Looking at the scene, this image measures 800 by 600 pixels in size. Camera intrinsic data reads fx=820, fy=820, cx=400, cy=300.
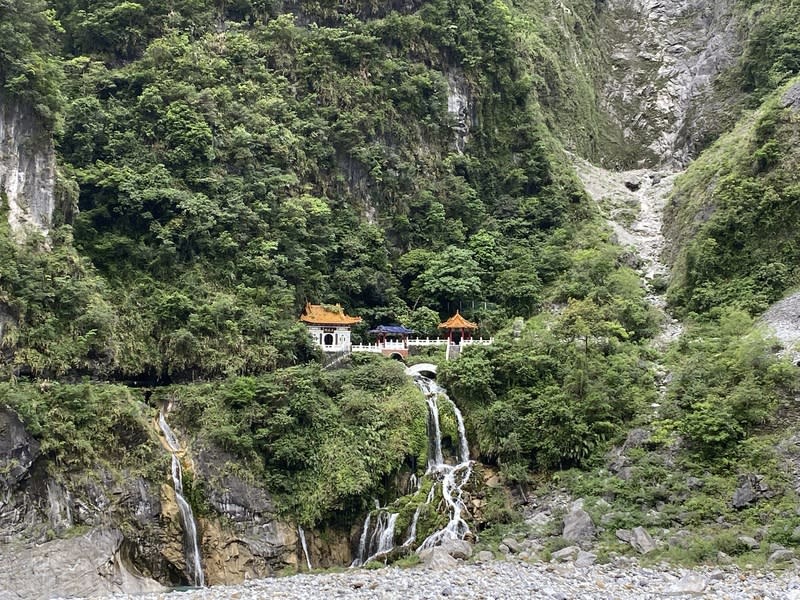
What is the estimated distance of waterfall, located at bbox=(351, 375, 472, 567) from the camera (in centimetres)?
2809

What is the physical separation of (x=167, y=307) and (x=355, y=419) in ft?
31.9

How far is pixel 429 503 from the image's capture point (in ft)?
95.8

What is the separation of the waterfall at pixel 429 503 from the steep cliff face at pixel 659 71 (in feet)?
135

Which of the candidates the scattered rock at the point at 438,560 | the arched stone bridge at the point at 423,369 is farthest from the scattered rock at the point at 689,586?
the arched stone bridge at the point at 423,369

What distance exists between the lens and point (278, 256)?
1551 inches

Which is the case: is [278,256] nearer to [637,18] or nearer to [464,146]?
[464,146]

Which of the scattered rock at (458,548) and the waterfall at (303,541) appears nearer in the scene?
the scattered rock at (458,548)

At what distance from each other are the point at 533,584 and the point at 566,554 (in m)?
4.08

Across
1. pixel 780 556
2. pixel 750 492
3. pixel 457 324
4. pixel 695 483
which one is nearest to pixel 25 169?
pixel 457 324

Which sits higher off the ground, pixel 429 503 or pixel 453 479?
pixel 453 479

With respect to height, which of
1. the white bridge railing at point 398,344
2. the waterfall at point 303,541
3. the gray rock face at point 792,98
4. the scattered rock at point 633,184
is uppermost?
the gray rock face at point 792,98

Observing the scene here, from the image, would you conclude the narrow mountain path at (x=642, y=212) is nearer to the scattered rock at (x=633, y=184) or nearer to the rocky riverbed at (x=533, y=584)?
the scattered rock at (x=633, y=184)

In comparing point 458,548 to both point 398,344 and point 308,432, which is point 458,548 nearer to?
point 308,432

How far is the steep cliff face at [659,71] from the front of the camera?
233 feet
